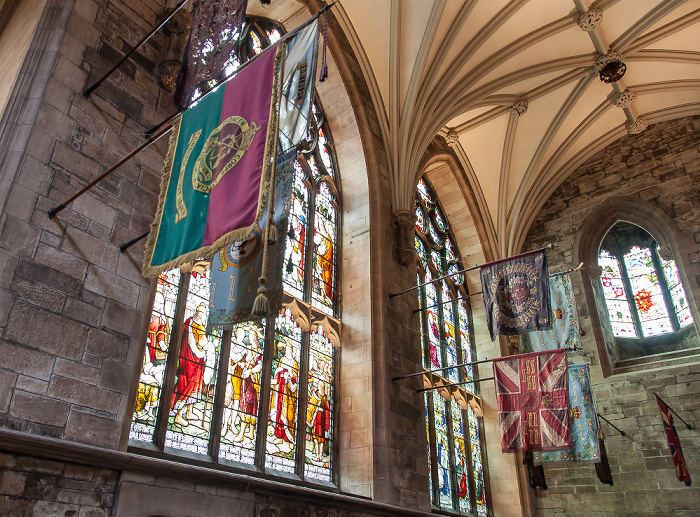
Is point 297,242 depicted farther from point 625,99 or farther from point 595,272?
point 625,99

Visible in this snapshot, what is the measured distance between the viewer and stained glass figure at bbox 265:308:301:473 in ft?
22.4

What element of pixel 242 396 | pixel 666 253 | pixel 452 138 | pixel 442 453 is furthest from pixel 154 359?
pixel 666 253

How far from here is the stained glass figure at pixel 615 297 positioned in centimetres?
1241

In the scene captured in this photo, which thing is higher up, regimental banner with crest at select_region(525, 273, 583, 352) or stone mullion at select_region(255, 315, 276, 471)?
regimental banner with crest at select_region(525, 273, 583, 352)

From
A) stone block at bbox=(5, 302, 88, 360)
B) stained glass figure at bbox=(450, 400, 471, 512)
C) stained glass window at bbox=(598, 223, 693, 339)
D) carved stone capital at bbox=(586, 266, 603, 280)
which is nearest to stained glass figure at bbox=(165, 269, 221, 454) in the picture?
stone block at bbox=(5, 302, 88, 360)

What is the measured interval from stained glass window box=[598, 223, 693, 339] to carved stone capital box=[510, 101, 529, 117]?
342 cm

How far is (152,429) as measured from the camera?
5.59 m

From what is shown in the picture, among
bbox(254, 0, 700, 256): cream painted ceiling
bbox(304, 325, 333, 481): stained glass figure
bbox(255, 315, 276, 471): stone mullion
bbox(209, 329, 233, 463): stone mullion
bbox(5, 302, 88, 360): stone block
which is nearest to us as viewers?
bbox(5, 302, 88, 360): stone block

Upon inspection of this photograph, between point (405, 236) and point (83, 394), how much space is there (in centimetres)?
591

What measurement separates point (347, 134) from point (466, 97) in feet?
8.76

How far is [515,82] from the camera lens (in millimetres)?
11680

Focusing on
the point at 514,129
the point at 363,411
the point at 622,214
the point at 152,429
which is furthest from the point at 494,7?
the point at 152,429

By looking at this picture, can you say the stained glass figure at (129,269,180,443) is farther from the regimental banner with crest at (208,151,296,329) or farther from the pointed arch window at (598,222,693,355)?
the pointed arch window at (598,222,693,355)

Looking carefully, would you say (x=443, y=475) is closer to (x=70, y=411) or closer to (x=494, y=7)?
(x=70, y=411)
